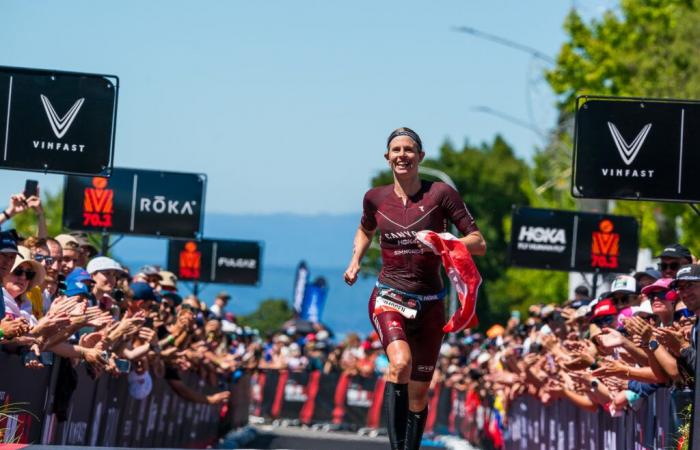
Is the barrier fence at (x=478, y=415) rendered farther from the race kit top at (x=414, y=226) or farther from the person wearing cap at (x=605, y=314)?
the race kit top at (x=414, y=226)

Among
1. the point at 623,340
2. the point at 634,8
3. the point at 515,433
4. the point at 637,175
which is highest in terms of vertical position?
the point at 634,8

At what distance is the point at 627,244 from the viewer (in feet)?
84.0

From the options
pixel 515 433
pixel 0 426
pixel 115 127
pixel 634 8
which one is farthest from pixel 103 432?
pixel 634 8

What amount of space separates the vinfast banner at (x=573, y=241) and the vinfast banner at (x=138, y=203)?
5410 millimetres

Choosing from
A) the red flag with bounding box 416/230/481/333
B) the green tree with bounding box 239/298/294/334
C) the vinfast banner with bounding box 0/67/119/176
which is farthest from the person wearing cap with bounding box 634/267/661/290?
the green tree with bounding box 239/298/294/334

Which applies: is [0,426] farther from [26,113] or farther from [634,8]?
[634,8]

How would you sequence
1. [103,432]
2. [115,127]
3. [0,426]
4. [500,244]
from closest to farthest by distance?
[0,426]
[115,127]
[103,432]
[500,244]

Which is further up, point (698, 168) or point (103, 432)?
point (698, 168)

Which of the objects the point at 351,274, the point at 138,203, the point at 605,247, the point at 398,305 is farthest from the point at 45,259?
the point at 605,247

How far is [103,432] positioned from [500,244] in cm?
7297

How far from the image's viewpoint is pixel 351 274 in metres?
11.0

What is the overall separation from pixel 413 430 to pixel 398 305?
836mm

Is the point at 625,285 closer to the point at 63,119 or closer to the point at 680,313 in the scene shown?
the point at 680,313

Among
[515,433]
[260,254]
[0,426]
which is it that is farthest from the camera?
[260,254]
